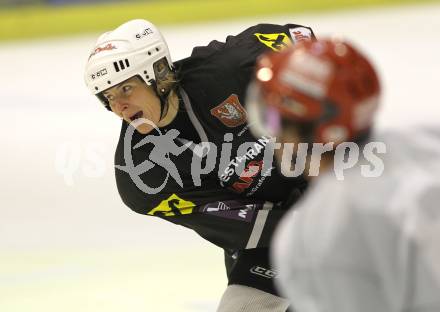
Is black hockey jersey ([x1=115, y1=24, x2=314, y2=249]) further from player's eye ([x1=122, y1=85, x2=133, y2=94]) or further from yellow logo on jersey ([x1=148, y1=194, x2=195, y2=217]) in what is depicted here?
player's eye ([x1=122, y1=85, x2=133, y2=94])

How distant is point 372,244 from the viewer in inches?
58.1

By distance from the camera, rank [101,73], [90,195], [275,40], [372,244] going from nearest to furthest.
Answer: [372,244] → [101,73] → [275,40] → [90,195]

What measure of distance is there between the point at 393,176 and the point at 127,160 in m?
1.61

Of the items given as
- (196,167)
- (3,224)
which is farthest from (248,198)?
(3,224)

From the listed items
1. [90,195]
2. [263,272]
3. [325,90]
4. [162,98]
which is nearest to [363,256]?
[325,90]

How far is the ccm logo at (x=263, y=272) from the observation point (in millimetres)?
2996

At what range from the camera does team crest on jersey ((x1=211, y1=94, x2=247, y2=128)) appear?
9.87 feet

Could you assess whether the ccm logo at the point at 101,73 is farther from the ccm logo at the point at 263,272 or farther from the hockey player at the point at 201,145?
the ccm logo at the point at 263,272

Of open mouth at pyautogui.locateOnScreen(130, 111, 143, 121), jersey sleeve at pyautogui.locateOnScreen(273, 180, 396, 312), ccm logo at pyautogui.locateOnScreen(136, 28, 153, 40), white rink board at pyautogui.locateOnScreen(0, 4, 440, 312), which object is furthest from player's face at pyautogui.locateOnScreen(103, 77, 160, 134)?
jersey sleeve at pyautogui.locateOnScreen(273, 180, 396, 312)

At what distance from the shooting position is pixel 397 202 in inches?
58.6

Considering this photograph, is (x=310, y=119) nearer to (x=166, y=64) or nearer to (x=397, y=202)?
(x=397, y=202)

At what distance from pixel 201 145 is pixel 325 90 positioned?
4.97 ft

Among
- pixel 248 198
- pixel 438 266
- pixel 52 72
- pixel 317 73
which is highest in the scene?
pixel 317 73

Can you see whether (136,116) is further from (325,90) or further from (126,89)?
(325,90)
